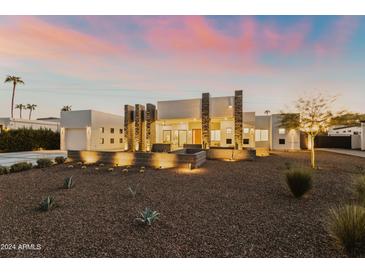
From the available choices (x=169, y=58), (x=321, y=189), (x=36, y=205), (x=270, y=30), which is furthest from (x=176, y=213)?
(x=169, y=58)

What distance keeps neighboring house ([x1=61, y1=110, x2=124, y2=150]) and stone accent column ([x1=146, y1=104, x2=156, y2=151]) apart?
21.2ft

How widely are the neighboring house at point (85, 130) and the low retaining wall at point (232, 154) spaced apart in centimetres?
1355

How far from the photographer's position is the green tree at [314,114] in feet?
28.3

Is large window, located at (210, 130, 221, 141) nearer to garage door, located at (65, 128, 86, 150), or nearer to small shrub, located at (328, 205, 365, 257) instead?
garage door, located at (65, 128, 86, 150)

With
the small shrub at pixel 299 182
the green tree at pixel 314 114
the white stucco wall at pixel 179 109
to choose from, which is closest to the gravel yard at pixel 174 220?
the small shrub at pixel 299 182

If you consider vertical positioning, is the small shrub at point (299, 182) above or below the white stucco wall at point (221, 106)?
below

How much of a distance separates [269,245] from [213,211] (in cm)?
140

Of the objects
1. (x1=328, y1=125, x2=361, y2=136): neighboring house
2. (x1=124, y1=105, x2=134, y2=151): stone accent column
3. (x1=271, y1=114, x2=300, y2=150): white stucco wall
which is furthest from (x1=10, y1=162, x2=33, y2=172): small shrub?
(x1=328, y1=125, x2=361, y2=136): neighboring house

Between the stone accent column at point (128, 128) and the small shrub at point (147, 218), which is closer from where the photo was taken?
the small shrub at point (147, 218)

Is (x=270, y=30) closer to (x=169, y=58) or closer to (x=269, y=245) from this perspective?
(x=169, y=58)

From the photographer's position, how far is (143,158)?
9.32 meters

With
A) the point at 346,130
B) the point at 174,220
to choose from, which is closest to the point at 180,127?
the point at 174,220

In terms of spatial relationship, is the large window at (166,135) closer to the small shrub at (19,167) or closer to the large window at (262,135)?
the large window at (262,135)

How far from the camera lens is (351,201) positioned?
13.7 ft
